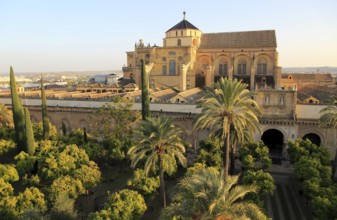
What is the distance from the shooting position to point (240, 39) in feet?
150

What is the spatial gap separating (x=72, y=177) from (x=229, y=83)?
490 inches

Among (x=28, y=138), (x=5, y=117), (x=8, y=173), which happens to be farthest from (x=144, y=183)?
(x=5, y=117)

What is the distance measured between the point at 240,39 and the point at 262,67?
580cm

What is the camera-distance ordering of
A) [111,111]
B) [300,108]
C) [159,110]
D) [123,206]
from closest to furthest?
[123,206] → [111,111] → [300,108] → [159,110]

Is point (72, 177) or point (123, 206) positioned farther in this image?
point (72, 177)

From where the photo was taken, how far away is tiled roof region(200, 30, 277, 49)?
44031 mm

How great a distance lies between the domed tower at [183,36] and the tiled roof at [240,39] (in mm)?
1679

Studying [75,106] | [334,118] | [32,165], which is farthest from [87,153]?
[334,118]

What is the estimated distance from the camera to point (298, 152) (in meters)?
22.9

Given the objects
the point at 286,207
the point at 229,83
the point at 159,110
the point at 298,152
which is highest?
the point at 229,83

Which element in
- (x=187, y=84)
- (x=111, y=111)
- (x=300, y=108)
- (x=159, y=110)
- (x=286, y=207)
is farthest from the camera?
(x=187, y=84)

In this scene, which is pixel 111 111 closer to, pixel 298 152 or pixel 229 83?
pixel 229 83

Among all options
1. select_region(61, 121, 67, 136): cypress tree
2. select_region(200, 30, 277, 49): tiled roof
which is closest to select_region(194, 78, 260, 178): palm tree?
select_region(61, 121, 67, 136): cypress tree

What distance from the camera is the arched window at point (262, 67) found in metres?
44.2
